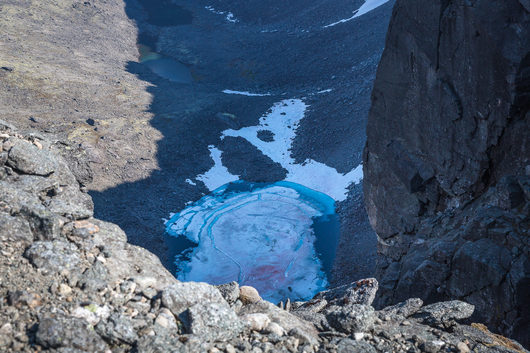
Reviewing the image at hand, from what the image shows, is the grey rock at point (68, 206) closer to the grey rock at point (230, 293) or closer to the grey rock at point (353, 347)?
the grey rock at point (230, 293)

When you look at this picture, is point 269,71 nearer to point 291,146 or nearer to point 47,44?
point 291,146

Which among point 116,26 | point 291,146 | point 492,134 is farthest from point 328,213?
point 116,26

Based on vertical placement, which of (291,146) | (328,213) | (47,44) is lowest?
(328,213)

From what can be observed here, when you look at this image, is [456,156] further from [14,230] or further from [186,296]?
[14,230]

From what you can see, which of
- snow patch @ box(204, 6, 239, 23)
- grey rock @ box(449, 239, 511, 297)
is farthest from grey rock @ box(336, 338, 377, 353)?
snow patch @ box(204, 6, 239, 23)

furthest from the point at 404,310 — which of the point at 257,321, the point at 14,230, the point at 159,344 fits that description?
the point at 14,230
